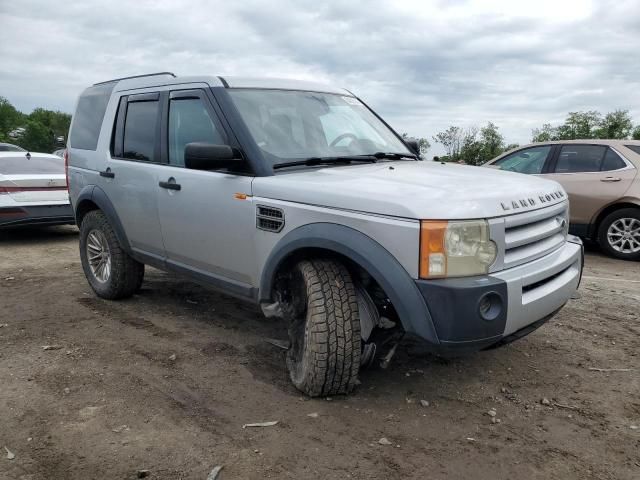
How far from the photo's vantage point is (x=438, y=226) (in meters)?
2.72

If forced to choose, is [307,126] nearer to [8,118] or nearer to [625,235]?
[625,235]

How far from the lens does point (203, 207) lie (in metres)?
3.88

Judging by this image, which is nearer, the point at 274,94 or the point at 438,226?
the point at 438,226

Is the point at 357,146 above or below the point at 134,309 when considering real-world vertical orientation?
above

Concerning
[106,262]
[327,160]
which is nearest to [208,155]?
[327,160]

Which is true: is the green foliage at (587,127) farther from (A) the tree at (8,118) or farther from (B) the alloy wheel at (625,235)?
(A) the tree at (8,118)

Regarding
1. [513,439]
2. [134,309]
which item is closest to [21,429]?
[134,309]

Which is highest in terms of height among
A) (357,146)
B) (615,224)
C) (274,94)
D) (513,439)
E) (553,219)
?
(274,94)

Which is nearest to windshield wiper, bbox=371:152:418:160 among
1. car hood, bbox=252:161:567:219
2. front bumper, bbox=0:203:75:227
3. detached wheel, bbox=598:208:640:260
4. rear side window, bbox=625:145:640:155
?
car hood, bbox=252:161:567:219

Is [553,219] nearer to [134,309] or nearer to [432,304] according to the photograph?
[432,304]

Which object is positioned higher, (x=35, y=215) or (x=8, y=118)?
(x=8, y=118)

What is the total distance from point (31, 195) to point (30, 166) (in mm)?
737

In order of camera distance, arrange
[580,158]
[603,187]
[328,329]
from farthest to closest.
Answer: [580,158] < [603,187] < [328,329]

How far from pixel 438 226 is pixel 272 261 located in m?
1.09
